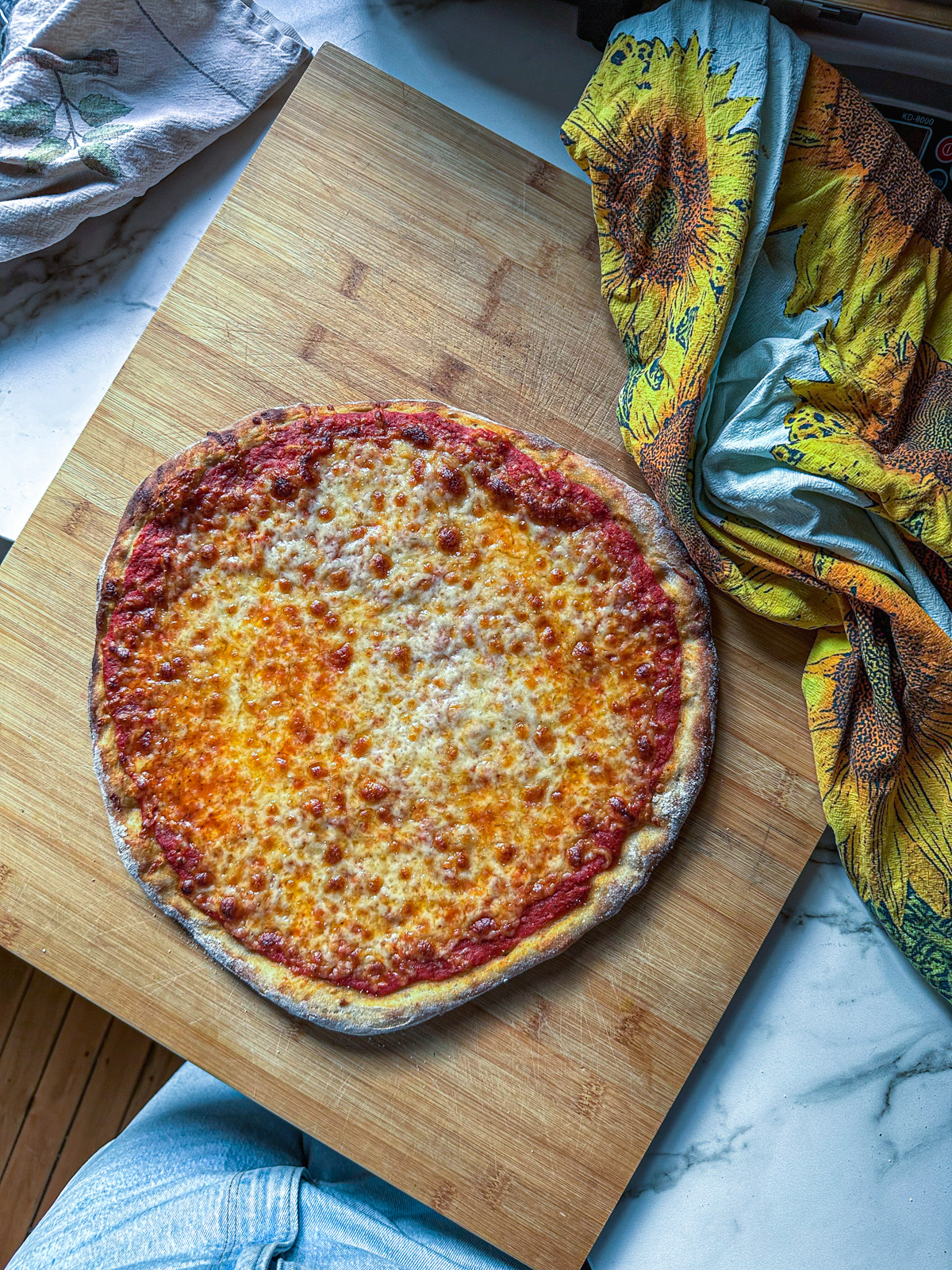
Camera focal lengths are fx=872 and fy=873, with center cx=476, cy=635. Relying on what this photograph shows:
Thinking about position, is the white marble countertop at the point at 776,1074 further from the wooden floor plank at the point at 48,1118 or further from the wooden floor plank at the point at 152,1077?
the wooden floor plank at the point at 48,1118

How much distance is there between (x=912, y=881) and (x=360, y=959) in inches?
48.8

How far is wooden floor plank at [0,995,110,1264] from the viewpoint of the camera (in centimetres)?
245

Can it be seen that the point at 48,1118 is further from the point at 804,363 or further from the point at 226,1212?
the point at 804,363

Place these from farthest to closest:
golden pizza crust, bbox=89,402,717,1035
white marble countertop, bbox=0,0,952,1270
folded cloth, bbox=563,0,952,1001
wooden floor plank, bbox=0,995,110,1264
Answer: wooden floor plank, bbox=0,995,110,1264, white marble countertop, bbox=0,0,952,1270, golden pizza crust, bbox=89,402,717,1035, folded cloth, bbox=563,0,952,1001

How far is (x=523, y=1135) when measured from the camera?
1.92 m

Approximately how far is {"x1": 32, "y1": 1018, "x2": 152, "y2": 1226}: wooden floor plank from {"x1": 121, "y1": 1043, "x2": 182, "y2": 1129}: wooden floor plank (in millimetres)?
10

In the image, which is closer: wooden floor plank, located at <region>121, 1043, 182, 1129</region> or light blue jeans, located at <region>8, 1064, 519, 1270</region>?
light blue jeans, located at <region>8, 1064, 519, 1270</region>

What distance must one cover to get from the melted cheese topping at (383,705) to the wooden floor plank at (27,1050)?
37.1 inches

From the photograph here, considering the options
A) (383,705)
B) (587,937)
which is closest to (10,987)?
(383,705)

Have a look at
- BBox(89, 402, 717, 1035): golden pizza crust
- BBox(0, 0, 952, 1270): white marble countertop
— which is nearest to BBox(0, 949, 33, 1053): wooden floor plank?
BBox(89, 402, 717, 1035): golden pizza crust

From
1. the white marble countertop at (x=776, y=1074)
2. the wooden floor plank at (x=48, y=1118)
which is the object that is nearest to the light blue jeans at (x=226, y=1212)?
the wooden floor plank at (x=48, y=1118)

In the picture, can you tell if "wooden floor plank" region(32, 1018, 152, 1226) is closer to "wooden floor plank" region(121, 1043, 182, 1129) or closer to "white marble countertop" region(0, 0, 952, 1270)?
"wooden floor plank" region(121, 1043, 182, 1129)

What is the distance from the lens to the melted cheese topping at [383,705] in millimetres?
1922

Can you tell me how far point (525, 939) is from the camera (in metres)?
1.92
